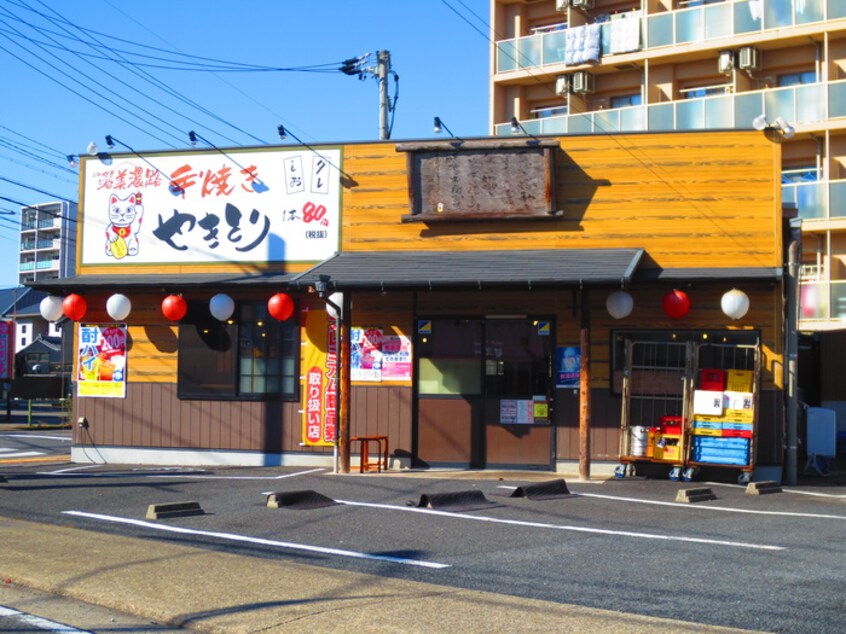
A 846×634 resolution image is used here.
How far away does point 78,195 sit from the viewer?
19266 mm

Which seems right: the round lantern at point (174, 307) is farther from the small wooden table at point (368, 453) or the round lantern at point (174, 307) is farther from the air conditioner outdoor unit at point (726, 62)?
the air conditioner outdoor unit at point (726, 62)

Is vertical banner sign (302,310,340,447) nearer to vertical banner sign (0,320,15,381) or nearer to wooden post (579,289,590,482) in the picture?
wooden post (579,289,590,482)

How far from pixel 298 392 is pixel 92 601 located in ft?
34.0

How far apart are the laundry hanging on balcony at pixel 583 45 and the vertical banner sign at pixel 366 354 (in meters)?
18.7

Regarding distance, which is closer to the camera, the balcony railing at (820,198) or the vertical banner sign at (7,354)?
the balcony railing at (820,198)

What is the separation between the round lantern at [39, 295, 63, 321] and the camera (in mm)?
18594

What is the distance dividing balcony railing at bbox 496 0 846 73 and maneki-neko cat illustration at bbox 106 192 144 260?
18838 millimetres

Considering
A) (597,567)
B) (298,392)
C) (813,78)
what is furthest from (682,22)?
(597,567)

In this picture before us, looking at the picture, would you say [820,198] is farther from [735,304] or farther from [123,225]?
[123,225]

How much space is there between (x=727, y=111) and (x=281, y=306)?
59.3 ft

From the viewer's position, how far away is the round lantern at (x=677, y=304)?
15883 mm

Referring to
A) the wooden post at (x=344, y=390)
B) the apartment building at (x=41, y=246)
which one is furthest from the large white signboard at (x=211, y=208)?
the apartment building at (x=41, y=246)

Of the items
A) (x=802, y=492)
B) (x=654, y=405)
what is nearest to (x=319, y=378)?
(x=654, y=405)

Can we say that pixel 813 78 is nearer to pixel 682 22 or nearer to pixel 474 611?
pixel 682 22
